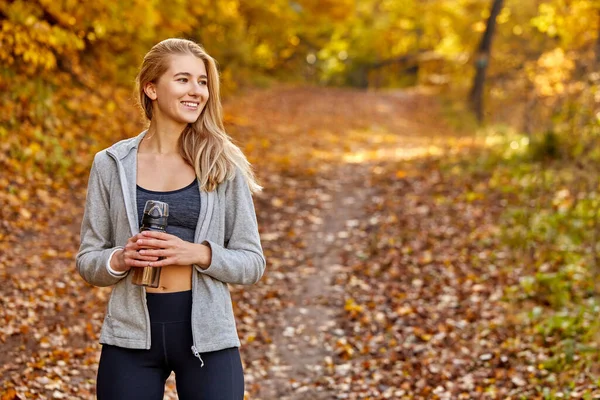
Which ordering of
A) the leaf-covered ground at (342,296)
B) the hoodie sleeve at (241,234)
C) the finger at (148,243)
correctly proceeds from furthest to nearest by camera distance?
the leaf-covered ground at (342,296), the hoodie sleeve at (241,234), the finger at (148,243)

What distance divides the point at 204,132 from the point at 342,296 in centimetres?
538

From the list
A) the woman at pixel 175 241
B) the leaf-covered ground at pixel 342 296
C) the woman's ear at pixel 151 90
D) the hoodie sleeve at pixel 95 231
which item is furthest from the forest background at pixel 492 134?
the hoodie sleeve at pixel 95 231

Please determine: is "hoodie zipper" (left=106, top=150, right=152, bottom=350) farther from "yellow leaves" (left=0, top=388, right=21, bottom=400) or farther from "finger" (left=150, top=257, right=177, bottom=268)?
"yellow leaves" (left=0, top=388, right=21, bottom=400)

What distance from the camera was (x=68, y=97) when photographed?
466 inches

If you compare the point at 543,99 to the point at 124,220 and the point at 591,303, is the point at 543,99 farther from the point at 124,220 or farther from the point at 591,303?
the point at 124,220

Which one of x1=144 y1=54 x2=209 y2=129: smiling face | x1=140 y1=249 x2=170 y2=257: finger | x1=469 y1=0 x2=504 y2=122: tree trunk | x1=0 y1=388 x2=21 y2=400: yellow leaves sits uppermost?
x1=469 y1=0 x2=504 y2=122: tree trunk

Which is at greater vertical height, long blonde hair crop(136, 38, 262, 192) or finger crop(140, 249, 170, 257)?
long blonde hair crop(136, 38, 262, 192)

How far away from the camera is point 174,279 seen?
8.75 feet

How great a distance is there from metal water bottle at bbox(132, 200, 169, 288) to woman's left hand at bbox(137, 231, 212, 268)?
0.12 ft

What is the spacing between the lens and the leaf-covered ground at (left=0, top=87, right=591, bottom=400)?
19.0 feet

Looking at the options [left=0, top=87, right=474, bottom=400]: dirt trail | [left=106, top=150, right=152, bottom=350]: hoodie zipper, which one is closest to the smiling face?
[left=106, top=150, right=152, bottom=350]: hoodie zipper

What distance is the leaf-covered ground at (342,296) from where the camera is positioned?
19.0 feet

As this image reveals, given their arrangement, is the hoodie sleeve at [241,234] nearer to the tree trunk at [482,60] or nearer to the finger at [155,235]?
the finger at [155,235]

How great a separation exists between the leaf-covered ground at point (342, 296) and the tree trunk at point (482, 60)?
8.92 metres
